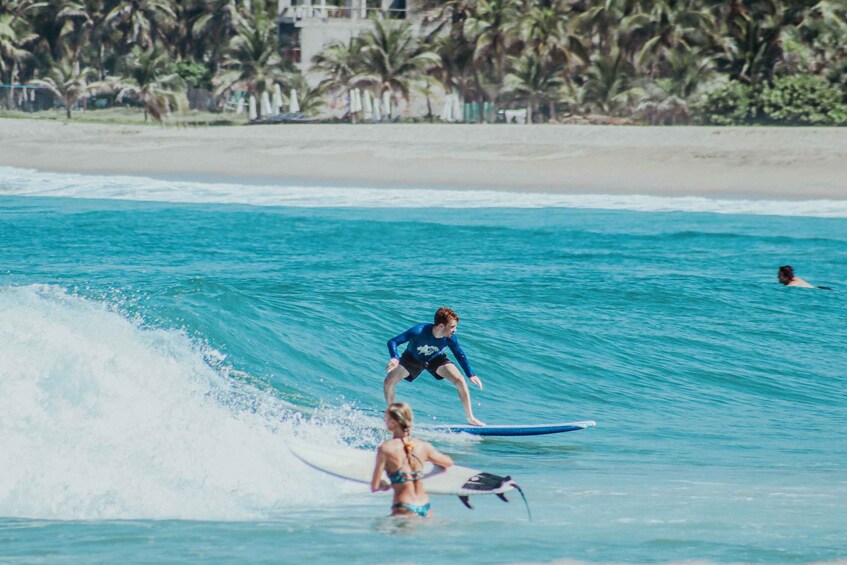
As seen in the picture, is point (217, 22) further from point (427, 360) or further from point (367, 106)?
point (427, 360)

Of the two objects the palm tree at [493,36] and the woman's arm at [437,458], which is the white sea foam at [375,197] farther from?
the woman's arm at [437,458]

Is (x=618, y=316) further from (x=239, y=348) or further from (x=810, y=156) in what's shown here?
(x=810, y=156)

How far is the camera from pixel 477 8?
56594 mm

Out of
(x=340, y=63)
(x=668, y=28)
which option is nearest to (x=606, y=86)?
(x=668, y=28)

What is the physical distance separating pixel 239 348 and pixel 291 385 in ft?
4.38

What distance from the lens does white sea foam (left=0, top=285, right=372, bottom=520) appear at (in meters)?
8.33

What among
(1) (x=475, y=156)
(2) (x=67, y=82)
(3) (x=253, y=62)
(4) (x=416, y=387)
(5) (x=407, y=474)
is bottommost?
(4) (x=416, y=387)

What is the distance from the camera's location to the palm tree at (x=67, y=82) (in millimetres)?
60438

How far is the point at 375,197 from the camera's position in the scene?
35875 millimetres

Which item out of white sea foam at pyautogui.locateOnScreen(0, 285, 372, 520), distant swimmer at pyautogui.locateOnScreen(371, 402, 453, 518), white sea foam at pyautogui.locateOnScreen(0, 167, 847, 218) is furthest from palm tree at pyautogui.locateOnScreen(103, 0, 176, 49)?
distant swimmer at pyautogui.locateOnScreen(371, 402, 453, 518)

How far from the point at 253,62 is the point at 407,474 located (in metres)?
55.7

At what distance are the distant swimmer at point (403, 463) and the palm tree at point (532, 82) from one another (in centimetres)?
4686

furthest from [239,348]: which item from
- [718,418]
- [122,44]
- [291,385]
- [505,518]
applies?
[122,44]

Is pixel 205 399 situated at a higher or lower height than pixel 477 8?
lower
